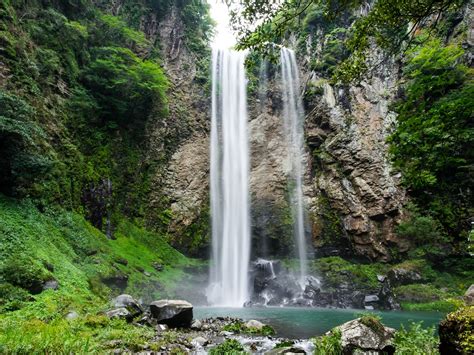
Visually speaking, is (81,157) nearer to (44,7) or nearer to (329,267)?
(44,7)

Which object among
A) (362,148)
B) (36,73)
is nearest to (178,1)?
(36,73)

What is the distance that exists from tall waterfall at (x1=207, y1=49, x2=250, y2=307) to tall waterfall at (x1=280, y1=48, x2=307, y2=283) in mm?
3269

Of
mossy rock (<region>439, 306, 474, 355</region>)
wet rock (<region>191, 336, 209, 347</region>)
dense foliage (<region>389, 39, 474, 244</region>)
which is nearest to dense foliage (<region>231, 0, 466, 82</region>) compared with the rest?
dense foliage (<region>389, 39, 474, 244</region>)

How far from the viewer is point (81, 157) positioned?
1736 centimetres

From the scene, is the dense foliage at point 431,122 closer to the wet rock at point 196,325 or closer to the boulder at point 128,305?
the wet rock at point 196,325

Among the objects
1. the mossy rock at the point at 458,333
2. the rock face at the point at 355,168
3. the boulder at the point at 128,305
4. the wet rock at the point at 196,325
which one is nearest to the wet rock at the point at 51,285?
the boulder at the point at 128,305

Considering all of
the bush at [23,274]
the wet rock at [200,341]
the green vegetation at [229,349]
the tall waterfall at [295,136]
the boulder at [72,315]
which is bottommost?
the wet rock at [200,341]

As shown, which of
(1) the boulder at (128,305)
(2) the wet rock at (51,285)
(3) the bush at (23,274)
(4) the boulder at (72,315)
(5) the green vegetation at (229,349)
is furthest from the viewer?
(1) the boulder at (128,305)

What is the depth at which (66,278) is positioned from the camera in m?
10.1

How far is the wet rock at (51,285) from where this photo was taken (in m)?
8.68

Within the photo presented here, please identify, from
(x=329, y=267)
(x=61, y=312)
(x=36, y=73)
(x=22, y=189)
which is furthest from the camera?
→ (x=329, y=267)

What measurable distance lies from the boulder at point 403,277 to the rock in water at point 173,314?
42.1 feet

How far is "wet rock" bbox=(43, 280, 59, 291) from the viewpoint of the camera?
868 cm

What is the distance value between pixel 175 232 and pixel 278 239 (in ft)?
23.0
